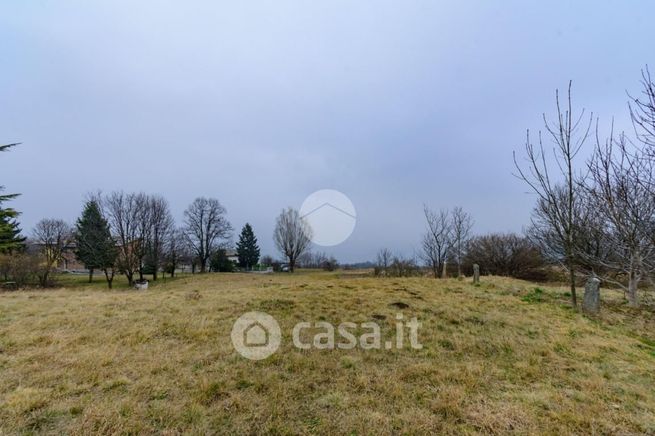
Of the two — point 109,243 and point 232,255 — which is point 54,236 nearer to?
point 109,243

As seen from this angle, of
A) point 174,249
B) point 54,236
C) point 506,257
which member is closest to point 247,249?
point 174,249

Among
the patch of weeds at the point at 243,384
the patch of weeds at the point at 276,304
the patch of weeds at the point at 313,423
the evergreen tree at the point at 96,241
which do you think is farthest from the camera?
the evergreen tree at the point at 96,241

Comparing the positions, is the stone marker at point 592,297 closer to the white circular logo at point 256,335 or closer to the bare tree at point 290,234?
the white circular logo at point 256,335

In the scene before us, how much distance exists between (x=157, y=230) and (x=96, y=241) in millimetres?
4650

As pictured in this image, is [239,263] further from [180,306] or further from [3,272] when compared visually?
[180,306]

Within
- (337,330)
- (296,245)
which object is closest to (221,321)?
(337,330)

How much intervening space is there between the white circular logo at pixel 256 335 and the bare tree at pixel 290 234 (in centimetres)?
3137

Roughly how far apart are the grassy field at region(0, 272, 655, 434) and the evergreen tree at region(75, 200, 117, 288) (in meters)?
19.6

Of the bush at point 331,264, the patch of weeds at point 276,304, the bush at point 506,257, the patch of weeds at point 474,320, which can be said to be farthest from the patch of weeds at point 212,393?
the bush at point 331,264

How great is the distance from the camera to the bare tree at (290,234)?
37719 millimetres

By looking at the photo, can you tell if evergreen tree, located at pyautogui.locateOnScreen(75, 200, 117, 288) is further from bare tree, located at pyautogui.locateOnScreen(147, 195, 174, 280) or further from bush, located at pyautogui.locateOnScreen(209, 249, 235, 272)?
bush, located at pyautogui.locateOnScreen(209, 249, 235, 272)

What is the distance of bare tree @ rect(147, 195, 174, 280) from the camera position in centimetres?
2595

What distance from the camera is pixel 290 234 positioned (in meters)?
37.8

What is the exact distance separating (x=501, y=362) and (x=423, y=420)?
2204 mm
